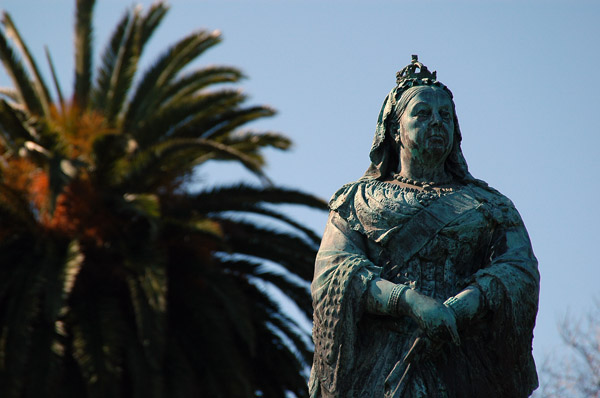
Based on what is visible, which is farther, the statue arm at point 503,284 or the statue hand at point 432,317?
the statue arm at point 503,284

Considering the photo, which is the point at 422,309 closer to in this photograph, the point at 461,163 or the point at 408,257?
the point at 408,257

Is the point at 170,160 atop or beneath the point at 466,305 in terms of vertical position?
beneath

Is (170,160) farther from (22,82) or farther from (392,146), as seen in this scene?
(392,146)

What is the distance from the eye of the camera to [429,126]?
25.5 ft

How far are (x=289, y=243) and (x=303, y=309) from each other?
3.87 feet

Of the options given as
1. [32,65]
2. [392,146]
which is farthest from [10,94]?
[392,146]

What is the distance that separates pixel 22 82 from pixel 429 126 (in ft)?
57.4

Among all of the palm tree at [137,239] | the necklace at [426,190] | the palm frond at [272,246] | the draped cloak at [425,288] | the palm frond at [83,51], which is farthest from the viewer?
the palm frond at [83,51]

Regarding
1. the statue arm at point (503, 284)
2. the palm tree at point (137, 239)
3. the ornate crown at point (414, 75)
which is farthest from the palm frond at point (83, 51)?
the statue arm at point (503, 284)

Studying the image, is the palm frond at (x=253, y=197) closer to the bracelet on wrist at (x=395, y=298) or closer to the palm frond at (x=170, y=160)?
the palm frond at (x=170, y=160)

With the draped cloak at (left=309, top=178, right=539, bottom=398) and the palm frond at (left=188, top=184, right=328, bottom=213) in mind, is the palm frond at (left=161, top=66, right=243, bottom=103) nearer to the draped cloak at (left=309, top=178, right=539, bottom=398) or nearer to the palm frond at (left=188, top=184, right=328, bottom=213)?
the palm frond at (left=188, top=184, right=328, bottom=213)

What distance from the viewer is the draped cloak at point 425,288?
24.1 ft

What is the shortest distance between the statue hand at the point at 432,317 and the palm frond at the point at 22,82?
17.7 m

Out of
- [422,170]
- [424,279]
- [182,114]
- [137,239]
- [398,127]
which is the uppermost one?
[398,127]
